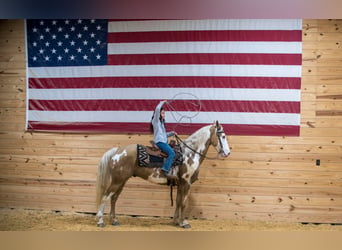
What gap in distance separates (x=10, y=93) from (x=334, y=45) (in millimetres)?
4913

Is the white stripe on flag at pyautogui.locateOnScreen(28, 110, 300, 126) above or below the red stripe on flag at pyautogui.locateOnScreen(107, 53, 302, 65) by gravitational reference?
below

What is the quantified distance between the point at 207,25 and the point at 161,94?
1190mm

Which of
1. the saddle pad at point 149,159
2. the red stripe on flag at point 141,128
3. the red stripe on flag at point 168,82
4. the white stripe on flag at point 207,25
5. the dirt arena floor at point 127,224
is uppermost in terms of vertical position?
the white stripe on flag at point 207,25

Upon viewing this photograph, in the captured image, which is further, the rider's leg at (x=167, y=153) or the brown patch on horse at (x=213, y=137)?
the brown patch on horse at (x=213, y=137)

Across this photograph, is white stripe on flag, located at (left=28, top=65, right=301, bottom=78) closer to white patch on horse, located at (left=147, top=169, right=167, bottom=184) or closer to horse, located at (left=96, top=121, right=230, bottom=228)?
horse, located at (left=96, top=121, right=230, bottom=228)

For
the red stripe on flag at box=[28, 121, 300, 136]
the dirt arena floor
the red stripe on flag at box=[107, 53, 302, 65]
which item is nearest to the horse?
the dirt arena floor

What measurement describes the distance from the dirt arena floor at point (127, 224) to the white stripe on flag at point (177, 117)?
1437 mm

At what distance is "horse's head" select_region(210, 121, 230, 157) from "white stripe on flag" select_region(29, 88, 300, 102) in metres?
0.60

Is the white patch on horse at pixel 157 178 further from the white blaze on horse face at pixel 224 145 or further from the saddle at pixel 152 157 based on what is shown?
the white blaze on horse face at pixel 224 145

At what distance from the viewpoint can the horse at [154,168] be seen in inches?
193

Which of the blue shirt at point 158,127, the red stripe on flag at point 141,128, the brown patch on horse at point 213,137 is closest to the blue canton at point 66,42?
the red stripe on flag at point 141,128

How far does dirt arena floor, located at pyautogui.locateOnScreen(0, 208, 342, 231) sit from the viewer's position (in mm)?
5031

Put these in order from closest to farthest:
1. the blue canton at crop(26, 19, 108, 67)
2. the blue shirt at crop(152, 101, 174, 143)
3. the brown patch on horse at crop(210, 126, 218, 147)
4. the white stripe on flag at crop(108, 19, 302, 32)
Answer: the blue shirt at crop(152, 101, 174, 143), the brown patch on horse at crop(210, 126, 218, 147), the white stripe on flag at crop(108, 19, 302, 32), the blue canton at crop(26, 19, 108, 67)

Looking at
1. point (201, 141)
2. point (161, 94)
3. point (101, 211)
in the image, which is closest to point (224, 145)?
point (201, 141)
